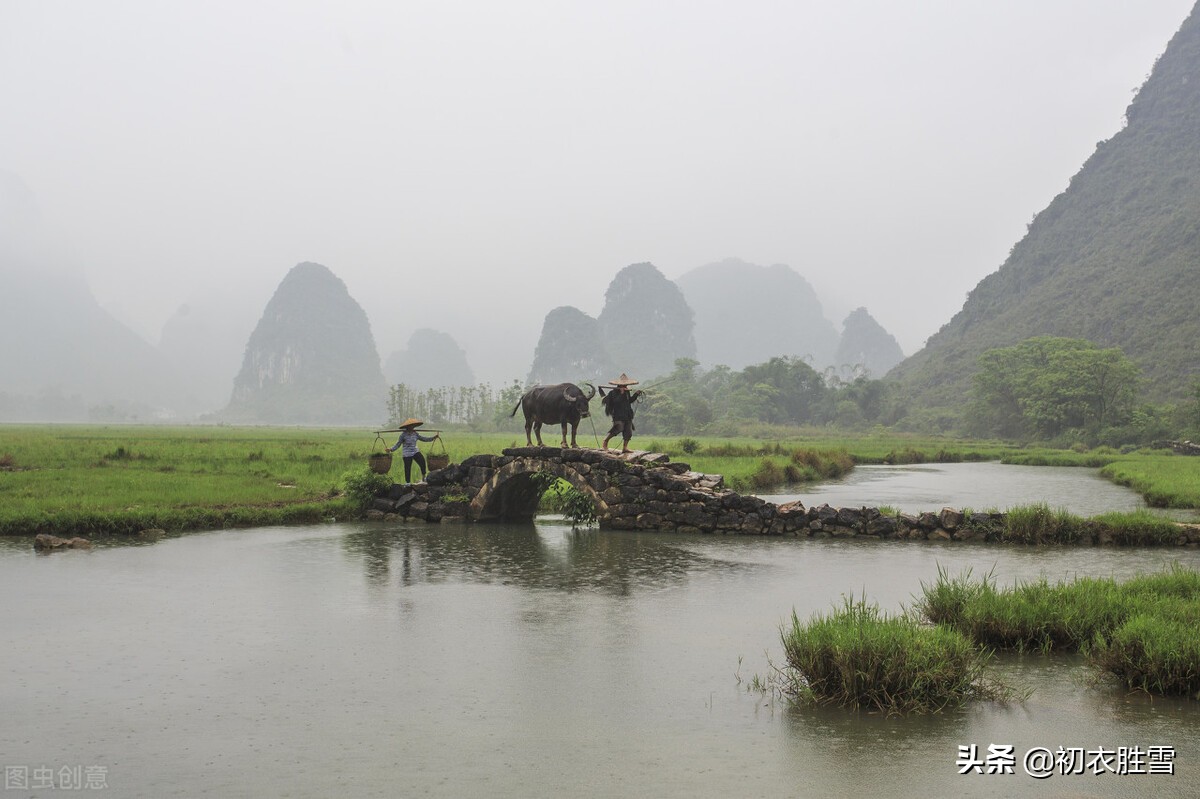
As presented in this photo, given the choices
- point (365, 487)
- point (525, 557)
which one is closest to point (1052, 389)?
point (365, 487)

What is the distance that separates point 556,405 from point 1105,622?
1000 cm

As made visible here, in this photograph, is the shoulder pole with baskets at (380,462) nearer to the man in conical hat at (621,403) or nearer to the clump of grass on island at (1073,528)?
the man in conical hat at (621,403)

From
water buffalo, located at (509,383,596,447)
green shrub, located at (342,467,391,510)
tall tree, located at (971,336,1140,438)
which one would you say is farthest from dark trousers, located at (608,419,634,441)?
tall tree, located at (971,336,1140,438)

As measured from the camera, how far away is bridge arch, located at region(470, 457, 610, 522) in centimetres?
1511

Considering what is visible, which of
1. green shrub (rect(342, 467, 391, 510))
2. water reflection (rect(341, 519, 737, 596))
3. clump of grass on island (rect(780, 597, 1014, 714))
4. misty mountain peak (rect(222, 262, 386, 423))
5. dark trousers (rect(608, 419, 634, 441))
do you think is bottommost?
water reflection (rect(341, 519, 737, 596))

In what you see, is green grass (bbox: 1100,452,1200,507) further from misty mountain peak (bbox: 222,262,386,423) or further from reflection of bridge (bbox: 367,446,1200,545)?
misty mountain peak (bbox: 222,262,386,423)

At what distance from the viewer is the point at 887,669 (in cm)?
565

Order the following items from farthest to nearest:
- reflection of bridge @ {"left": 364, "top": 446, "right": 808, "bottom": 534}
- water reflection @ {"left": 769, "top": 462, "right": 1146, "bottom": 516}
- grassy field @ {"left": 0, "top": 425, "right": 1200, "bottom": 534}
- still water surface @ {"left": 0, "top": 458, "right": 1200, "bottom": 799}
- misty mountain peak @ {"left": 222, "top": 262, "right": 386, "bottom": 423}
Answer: misty mountain peak @ {"left": 222, "top": 262, "right": 386, "bottom": 423}, water reflection @ {"left": 769, "top": 462, "right": 1146, "bottom": 516}, reflection of bridge @ {"left": 364, "top": 446, "right": 808, "bottom": 534}, grassy field @ {"left": 0, "top": 425, "right": 1200, "bottom": 534}, still water surface @ {"left": 0, "top": 458, "right": 1200, "bottom": 799}

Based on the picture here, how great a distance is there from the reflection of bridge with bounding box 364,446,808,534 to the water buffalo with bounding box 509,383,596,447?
602mm

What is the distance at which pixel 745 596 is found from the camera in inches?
367

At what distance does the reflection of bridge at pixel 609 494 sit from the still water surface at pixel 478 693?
352 cm

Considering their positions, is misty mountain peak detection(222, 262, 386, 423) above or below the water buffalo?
above

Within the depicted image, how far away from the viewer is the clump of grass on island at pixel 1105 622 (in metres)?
5.88

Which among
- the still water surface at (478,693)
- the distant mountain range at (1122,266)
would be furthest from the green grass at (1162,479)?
the distant mountain range at (1122,266)
